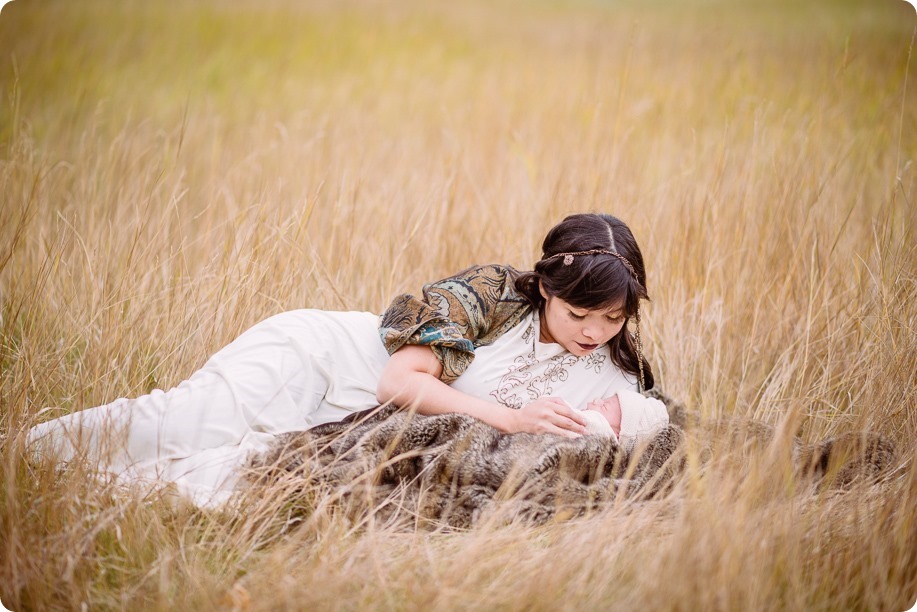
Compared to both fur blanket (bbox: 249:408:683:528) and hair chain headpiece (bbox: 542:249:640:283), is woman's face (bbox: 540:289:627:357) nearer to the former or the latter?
hair chain headpiece (bbox: 542:249:640:283)

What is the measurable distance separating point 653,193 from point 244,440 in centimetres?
257

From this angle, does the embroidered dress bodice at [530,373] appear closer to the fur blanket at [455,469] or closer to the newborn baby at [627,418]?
the newborn baby at [627,418]

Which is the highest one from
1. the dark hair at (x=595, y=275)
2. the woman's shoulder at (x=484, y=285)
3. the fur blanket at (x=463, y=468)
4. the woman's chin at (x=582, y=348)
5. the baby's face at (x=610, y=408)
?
the dark hair at (x=595, y=275)

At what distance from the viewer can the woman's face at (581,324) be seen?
8.34 feet

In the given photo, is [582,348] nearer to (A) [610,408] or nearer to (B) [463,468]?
(A) [610,408]

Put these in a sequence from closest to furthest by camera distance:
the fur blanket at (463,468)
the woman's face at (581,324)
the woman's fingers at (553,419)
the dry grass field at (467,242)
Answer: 1. the dry grass field at (467,242)
2. the fur blanket at (463,468)
3. the woman's fingers at (553,419)
4. the woman's face at (581,324)

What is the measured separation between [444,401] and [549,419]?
333 millimetres

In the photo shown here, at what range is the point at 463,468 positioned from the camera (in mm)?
2270

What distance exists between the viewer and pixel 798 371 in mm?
3070

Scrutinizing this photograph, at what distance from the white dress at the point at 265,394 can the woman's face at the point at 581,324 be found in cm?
Result: 8

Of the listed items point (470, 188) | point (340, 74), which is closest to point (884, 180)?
point (470, 188)

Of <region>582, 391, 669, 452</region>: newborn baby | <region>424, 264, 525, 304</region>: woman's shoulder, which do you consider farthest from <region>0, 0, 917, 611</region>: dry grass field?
<region>424, 264, 525, 304</region>: woman's shoulder

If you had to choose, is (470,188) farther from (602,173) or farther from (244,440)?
(244,440)

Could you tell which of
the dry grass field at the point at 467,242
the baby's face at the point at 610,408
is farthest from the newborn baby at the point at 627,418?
the dry grass field at the point at 467,242
